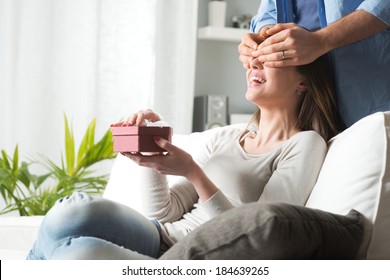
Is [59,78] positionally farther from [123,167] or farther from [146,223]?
[146,223]

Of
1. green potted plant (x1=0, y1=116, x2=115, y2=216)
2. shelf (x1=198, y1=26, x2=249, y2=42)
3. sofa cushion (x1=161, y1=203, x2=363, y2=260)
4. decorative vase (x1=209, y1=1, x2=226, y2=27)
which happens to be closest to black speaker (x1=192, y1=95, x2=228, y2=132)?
shelf (x1=198, y1=26, x2=249, y2=42)

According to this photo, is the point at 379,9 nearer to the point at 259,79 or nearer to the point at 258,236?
the point at 259,79

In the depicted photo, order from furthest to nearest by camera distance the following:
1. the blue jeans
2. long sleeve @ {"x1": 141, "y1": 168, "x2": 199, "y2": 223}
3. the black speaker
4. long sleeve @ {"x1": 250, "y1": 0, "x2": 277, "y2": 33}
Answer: the black speaker
long sleeve @ {"x1": 250, "y1": 0, "x2": 277, "y2": 33}
long sleeve @ {"x1": 141, "y1": 168, "x2": 199, "y2": 223}
the blue jeans

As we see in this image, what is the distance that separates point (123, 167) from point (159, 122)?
60cm

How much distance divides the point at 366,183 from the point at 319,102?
48 centimetres

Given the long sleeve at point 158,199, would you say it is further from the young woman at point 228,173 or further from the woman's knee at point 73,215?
the woman's knee at point 73,215

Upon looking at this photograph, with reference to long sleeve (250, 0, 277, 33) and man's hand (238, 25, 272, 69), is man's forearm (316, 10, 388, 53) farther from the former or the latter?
long sleeve (250, 0, 277, 33)

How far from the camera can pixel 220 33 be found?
4.62 meters

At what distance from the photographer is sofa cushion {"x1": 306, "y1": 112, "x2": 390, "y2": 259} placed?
1394 millimetres

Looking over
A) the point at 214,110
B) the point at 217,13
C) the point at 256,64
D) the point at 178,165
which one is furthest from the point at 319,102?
the point at 217,13

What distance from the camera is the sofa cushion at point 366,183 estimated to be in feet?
4.57

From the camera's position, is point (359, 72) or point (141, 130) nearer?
point (141, 130)

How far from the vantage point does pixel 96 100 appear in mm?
4355
